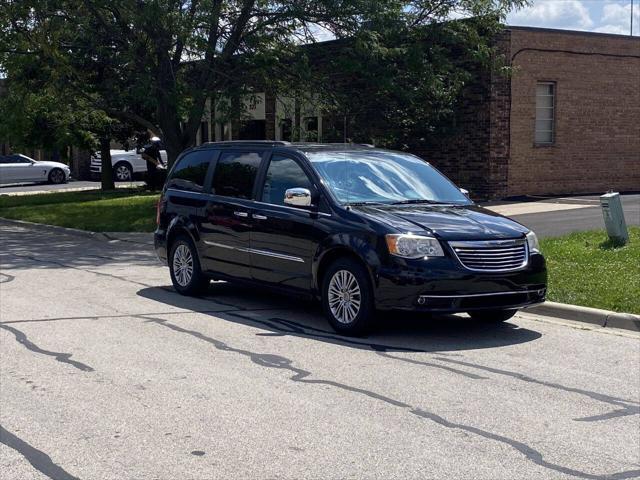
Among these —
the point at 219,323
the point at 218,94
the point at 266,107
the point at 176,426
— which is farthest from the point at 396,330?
the point at 266,107

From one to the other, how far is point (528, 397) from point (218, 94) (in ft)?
48.6

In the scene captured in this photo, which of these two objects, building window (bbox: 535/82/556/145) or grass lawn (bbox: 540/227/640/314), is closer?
grass lawn (bbox: 540/227/640/314)

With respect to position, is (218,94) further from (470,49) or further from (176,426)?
(176,426)

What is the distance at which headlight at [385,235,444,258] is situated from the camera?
8.56 meters

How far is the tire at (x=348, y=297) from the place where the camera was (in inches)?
345

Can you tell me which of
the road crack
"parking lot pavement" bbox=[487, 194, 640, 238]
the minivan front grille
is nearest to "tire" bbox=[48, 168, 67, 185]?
"parking lot pavement" bbox=[487, 194, 640, 238]

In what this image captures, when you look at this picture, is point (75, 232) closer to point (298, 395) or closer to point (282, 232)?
point (282, 232)

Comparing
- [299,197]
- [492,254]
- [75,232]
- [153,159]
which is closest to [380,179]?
[299,197]

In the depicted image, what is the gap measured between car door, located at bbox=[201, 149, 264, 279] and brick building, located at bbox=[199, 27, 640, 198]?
1197cm

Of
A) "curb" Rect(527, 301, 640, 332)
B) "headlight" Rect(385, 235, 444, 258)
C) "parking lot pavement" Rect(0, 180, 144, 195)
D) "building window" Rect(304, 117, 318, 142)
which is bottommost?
"curb" Rect(527, 301, 640, 332)

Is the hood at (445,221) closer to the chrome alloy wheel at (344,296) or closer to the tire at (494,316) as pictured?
the chrome alloy wheel at (344,296)

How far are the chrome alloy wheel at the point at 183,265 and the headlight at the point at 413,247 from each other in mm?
3570

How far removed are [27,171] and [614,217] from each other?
32.6m

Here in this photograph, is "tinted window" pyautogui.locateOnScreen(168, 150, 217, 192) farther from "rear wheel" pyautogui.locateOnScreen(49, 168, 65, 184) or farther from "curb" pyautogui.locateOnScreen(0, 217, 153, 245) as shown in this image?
"rear wheel" pyautogui.locateOnScreen(49, 168, 65, 184)
